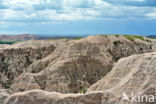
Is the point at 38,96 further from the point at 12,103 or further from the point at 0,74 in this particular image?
the point at 0,74

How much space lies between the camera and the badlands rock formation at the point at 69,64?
56594 millimetres

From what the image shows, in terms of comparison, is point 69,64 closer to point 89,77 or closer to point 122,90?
point 89,77

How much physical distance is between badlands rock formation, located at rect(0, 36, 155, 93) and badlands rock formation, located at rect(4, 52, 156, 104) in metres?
27.6

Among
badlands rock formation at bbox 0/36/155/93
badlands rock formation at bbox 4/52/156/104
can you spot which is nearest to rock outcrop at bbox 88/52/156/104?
badlands rock formation at bbox 4/52/156/104

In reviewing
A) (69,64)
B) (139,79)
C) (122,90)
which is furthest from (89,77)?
(139,79)

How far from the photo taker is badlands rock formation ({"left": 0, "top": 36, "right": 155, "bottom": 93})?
5659 centimetres

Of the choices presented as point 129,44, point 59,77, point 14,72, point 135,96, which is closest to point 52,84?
A: point 59,77

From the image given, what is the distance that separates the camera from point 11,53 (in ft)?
247

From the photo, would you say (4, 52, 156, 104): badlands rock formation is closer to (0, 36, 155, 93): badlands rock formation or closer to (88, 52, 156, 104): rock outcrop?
(88, 52, 156, 104): rock outcrop

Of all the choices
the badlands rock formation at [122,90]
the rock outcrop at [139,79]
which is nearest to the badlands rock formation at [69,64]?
the badlands rock formation at [122,90]

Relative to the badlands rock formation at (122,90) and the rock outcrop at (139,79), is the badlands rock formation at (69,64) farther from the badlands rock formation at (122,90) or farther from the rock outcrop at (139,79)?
the rock outcrop at (139,79)

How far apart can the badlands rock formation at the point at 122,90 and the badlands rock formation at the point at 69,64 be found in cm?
2758

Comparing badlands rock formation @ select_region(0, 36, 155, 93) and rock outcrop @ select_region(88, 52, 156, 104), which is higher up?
rock outcrop @ select_region(88, 52, 156, 104)

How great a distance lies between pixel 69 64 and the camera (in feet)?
192
